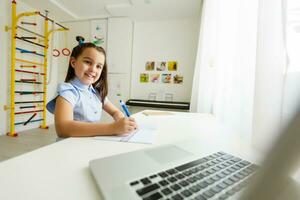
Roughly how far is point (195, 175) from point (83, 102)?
779 mm

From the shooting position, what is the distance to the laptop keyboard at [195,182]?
24cm

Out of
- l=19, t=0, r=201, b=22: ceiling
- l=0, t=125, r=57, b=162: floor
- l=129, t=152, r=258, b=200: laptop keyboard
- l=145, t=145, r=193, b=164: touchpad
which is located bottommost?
l=0, t=125, r=57, b=162: floor

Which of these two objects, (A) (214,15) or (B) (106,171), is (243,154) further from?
(A) (214,15)

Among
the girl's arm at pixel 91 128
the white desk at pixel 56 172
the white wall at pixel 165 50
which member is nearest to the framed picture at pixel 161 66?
the white wall at pixel 165 50

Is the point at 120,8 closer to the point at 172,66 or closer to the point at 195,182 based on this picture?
the point at 172,66

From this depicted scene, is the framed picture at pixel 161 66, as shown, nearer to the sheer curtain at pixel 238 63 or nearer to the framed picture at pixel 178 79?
the framed picture at pixel 178 79

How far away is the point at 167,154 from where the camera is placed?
0.42 meters

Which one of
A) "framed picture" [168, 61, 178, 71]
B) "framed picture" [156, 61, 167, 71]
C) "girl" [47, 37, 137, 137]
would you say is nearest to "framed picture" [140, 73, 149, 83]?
"framed picture" [156, 61, 167, 71]

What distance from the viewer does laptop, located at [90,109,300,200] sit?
0.11 metres

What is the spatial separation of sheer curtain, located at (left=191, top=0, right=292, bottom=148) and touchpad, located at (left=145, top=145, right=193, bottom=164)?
168 mm

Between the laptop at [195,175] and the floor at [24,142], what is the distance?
1.91m

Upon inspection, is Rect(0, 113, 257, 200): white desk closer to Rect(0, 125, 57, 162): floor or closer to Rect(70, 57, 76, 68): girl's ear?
Rect(70, 57, 76, 68): girl's ear

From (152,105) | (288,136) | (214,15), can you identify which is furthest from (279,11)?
(152,105)

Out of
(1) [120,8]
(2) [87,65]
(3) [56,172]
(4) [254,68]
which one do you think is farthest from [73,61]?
(1) [120,8]
